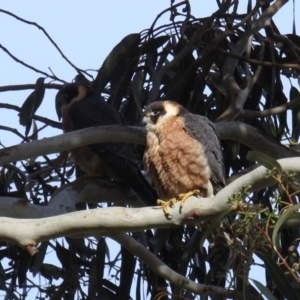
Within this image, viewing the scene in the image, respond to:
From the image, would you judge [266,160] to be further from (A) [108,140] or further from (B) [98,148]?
(B) [98,148]

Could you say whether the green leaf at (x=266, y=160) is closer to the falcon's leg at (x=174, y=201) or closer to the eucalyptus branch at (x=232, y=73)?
the falcon's leg at (x=174, y=201)

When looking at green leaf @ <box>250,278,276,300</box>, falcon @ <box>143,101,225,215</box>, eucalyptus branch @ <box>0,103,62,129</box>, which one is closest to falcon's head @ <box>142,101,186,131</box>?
falcon @ <box>143,101,225,215</box>

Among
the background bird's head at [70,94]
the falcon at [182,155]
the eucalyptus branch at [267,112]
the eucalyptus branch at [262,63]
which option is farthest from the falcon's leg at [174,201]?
the background bird's head at [70,94]

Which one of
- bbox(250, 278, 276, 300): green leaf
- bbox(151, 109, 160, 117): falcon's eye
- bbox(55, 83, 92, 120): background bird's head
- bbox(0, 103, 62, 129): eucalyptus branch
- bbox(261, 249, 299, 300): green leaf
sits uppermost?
bbox(55, 83, 92, 120): background bird's head

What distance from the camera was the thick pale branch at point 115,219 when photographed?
96.8 inches

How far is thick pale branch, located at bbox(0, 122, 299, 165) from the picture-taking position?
9.75ft

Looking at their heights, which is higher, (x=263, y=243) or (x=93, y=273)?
(x=93, y=273)

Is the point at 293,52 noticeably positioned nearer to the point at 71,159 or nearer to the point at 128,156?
the point at 128,156

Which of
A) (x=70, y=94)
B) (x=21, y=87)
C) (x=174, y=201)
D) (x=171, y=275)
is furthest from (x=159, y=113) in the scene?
(x=70, y=94)

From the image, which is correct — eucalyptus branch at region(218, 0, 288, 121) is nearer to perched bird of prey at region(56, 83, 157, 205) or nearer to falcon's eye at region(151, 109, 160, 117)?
falcon's eye at region(151, 109, 160, 117)

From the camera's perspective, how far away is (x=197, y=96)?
3.84 m

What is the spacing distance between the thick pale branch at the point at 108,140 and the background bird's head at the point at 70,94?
105cm

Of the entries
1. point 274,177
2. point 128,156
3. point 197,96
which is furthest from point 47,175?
point 274,177

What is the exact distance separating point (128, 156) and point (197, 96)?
0.40 meters
